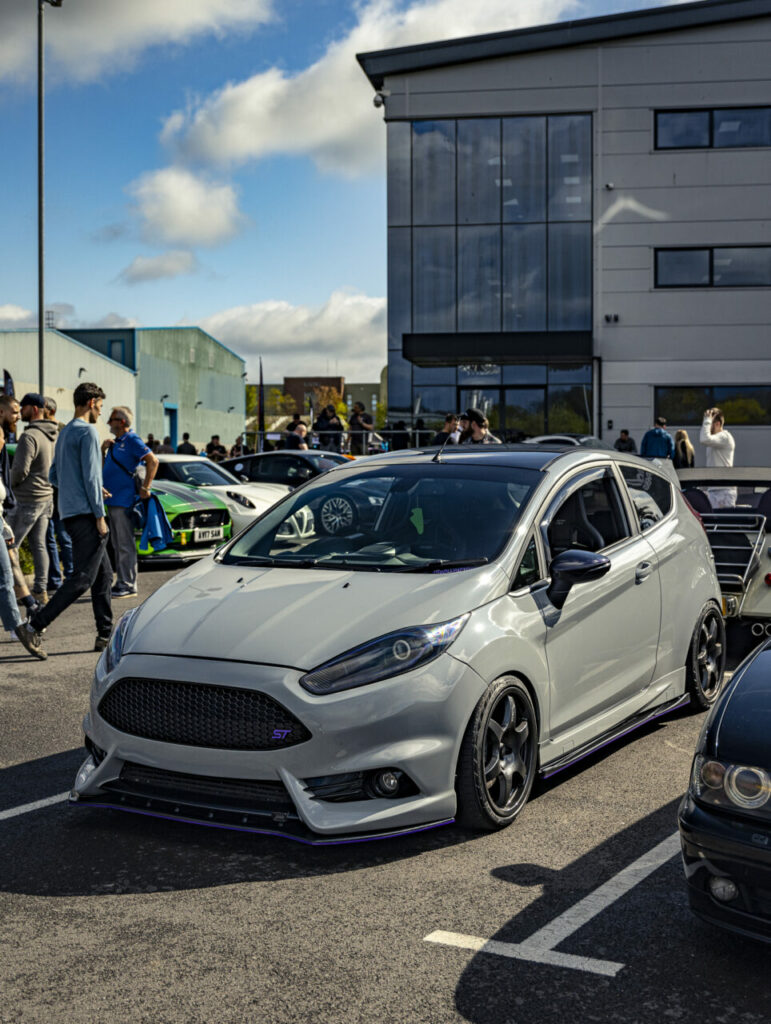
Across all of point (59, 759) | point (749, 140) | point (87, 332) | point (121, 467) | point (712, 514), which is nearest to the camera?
point (59, 759)

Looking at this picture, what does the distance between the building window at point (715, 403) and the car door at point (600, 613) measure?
25.2 m

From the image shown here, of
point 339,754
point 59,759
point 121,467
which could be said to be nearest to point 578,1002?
point 339,754

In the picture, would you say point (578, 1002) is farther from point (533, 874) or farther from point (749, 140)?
point (749, 140)

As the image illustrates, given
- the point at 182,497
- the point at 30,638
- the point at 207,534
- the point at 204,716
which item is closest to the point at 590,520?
the point at 204,716

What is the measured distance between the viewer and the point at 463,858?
4102 millimetres

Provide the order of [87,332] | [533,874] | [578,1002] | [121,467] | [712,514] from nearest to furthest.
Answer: [578,1002]
[533,874]
[712,514]
[121,467]
[87,332]

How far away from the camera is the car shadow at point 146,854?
3.92m

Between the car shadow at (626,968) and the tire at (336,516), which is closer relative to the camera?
the car shadow at (626,968)

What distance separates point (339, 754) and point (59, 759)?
218cm

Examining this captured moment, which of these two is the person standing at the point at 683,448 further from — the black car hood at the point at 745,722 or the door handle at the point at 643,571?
the black car hood at the point at 745,722

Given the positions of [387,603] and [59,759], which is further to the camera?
[59,759]

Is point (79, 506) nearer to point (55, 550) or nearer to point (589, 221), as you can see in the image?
point (55, 550)

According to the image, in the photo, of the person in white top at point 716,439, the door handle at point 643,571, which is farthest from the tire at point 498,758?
the person in white top at point 716,439

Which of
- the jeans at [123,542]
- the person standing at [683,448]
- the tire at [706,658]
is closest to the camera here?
the tire at [706,658]
